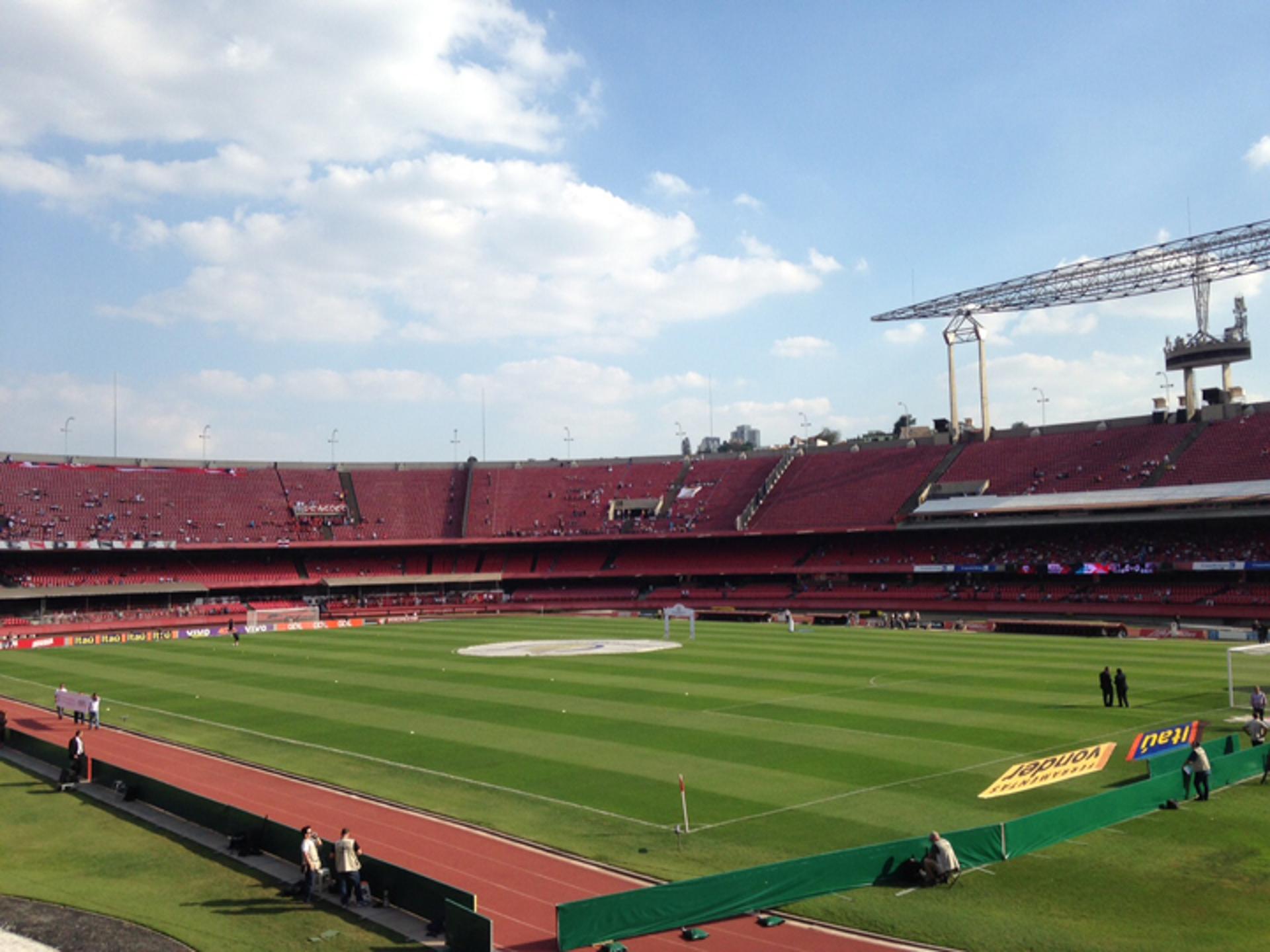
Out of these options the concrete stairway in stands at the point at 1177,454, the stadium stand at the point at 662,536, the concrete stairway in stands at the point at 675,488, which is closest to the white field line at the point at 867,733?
the stadium stand at the point at 662,536

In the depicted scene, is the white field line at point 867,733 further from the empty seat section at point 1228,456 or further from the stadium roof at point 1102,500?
the empty seat section at point 1228,456

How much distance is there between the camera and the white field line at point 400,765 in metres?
21.1

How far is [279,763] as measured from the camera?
2702cm

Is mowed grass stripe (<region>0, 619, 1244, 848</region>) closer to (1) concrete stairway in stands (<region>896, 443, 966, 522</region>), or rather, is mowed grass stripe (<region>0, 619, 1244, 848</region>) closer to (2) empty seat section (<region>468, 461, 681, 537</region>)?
(1) concrete stairway in stands (<region>896, 443, 966, 522</region>)

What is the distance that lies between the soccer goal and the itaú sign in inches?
405

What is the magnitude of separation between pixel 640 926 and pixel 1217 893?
9032mm

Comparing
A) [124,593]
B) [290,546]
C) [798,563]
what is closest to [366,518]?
[290,546]

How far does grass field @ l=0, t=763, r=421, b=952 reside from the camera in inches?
604

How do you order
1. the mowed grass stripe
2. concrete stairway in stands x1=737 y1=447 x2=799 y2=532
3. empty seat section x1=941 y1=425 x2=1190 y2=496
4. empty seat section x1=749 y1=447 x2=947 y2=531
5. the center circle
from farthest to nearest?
concrete stairway in stands x1=737 y1=447 x2=799 y2=532, empty seat section x1=749 y1=447 x2=947 y2=531, empty seat section x1=941 y1=425 x2=1190 y2=496, the center circle, the mowed grass stripe

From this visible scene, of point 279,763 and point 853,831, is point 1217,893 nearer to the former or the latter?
point 853,831

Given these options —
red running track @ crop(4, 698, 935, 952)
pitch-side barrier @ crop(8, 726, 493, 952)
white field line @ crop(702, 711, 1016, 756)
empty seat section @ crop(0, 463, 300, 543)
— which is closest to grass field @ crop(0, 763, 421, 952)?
pitch-side barrier @ crop(8, 726, 493, 952)

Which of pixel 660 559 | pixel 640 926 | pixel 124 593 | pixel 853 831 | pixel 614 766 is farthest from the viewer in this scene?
pixel 660 559

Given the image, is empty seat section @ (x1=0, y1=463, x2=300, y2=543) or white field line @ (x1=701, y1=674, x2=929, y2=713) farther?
empty seat section @ (x1=0, y1=463, x2=300, y2=543)

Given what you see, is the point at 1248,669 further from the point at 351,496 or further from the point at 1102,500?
the point at 351,496
